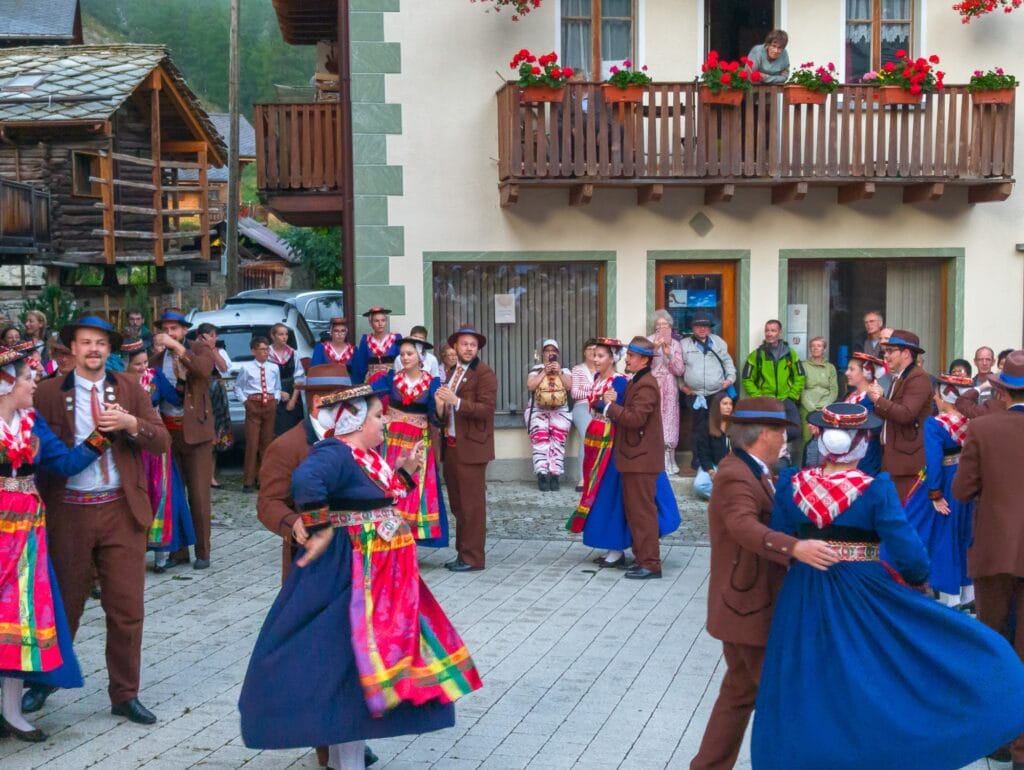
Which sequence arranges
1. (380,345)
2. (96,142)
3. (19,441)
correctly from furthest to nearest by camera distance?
(96,142) → (380,345) → (19,441)

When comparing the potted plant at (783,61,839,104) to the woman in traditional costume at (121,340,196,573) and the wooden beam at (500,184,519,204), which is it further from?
the woman in traditional costume at (121,340,196,573)

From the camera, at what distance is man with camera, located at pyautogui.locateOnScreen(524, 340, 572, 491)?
14.4 meters

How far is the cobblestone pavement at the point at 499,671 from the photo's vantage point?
6305mm

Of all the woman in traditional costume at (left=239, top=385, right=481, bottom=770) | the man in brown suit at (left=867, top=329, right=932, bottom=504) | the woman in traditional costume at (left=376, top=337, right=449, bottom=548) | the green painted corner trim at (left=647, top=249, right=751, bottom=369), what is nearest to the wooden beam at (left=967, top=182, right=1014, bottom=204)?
the green painted corner trim at (left=647, top=249, right=751, bottom=369)

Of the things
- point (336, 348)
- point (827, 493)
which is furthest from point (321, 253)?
point (827, 493)

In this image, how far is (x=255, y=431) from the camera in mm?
14320

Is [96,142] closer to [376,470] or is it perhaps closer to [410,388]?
[410,388]

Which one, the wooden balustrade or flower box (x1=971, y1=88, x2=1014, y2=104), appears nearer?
flower box (x1=971, y1=88, x2=1014, y2=104)

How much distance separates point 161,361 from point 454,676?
600 centimetres

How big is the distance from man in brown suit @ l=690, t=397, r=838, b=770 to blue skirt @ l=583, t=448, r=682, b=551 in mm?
4911

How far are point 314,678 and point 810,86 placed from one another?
10.6m

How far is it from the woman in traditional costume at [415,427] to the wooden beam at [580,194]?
14.2ft

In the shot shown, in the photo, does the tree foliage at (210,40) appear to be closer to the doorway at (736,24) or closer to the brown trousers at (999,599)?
the doorway at (736,24)

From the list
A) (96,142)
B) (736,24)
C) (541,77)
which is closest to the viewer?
(541,77)
